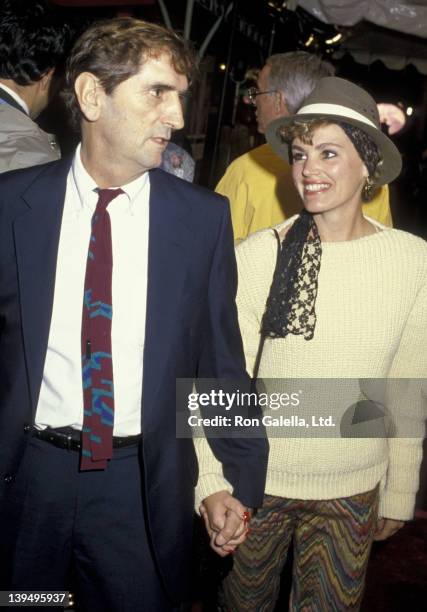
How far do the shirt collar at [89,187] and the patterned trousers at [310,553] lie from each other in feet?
3.53

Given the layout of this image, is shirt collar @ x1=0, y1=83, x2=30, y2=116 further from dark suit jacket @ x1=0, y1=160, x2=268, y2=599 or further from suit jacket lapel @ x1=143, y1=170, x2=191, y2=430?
suit jacket lapel @ x1=143, y1=170, x2=191, y2=430

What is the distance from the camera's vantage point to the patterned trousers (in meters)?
2.24

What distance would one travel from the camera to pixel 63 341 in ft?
6.34

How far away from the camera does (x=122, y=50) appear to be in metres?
1.99

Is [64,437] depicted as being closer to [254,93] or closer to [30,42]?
[30,42]

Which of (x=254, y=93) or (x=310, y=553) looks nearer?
(x=310, y=553)

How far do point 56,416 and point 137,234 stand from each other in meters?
0.58

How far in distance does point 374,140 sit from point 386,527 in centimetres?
138

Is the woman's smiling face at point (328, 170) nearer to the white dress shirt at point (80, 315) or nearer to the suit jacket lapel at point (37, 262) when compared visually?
the white dress shirt at point (80, 315)

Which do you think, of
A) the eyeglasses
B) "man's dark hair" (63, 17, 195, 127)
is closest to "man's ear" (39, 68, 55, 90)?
"man's dark hair" (63, 17, 195, 127)

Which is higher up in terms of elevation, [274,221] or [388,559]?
[274,221]

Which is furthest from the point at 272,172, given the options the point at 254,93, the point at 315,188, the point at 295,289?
the point at 295,289

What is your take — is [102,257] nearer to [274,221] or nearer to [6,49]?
[6,49]

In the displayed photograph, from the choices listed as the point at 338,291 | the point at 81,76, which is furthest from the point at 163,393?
the point at 81,76
